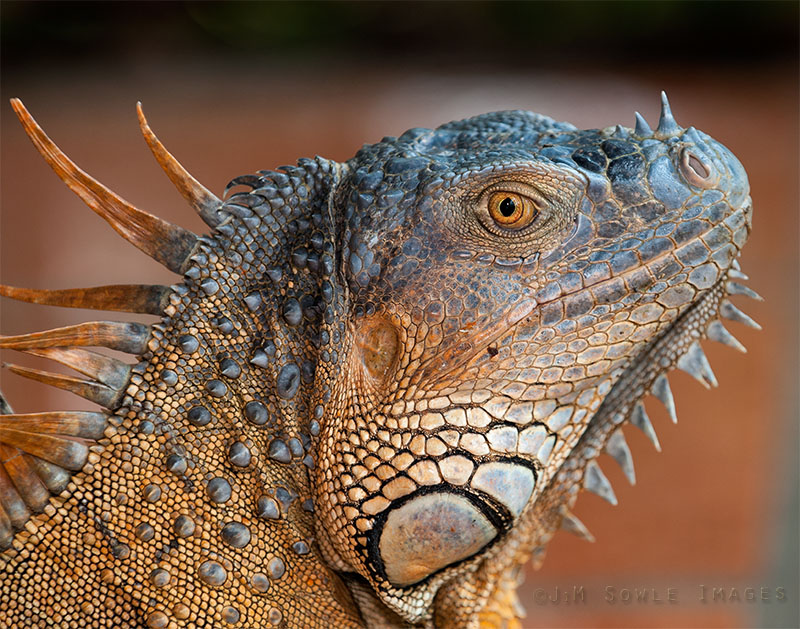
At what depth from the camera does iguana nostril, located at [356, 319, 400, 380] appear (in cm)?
128

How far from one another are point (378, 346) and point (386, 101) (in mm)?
3992

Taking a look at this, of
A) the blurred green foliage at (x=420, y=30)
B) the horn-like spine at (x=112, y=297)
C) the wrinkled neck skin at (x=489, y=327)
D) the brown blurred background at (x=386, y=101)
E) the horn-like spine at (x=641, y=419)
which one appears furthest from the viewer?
the blurred green foliage at (x=420, y=30)

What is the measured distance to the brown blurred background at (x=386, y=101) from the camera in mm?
4160

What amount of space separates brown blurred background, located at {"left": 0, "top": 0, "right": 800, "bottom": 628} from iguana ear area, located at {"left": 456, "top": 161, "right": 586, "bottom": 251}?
3.04 meters

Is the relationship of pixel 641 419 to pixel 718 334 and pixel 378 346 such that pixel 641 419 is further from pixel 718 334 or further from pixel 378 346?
pixel 378 346

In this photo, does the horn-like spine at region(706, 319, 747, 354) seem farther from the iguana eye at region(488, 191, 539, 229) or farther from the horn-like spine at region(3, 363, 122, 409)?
the horn-like spine at region(3, 363, 122, 409)

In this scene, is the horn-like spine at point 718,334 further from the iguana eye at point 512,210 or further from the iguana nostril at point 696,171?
the iguana eye at point 512,210

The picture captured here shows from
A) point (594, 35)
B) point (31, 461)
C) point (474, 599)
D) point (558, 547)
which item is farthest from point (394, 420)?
point (594, 35)

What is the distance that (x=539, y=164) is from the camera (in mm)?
1258

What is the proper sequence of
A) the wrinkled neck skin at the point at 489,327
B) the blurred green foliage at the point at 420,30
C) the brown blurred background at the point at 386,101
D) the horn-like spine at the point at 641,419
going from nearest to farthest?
the wrinkled neck skin at the point at 489,327 < the horn-like spine at the point at 641,419 < the brown blurred background at the point at 386,101 < the blurred green foliage at the point at 420,30

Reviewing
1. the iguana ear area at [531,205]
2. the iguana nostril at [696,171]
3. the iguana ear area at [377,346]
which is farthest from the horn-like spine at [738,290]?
the iguana ear area at [377,346]

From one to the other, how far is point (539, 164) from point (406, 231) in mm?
233

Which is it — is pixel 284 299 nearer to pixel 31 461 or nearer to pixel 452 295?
pixel 452 295

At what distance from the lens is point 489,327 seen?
4.04 feet
